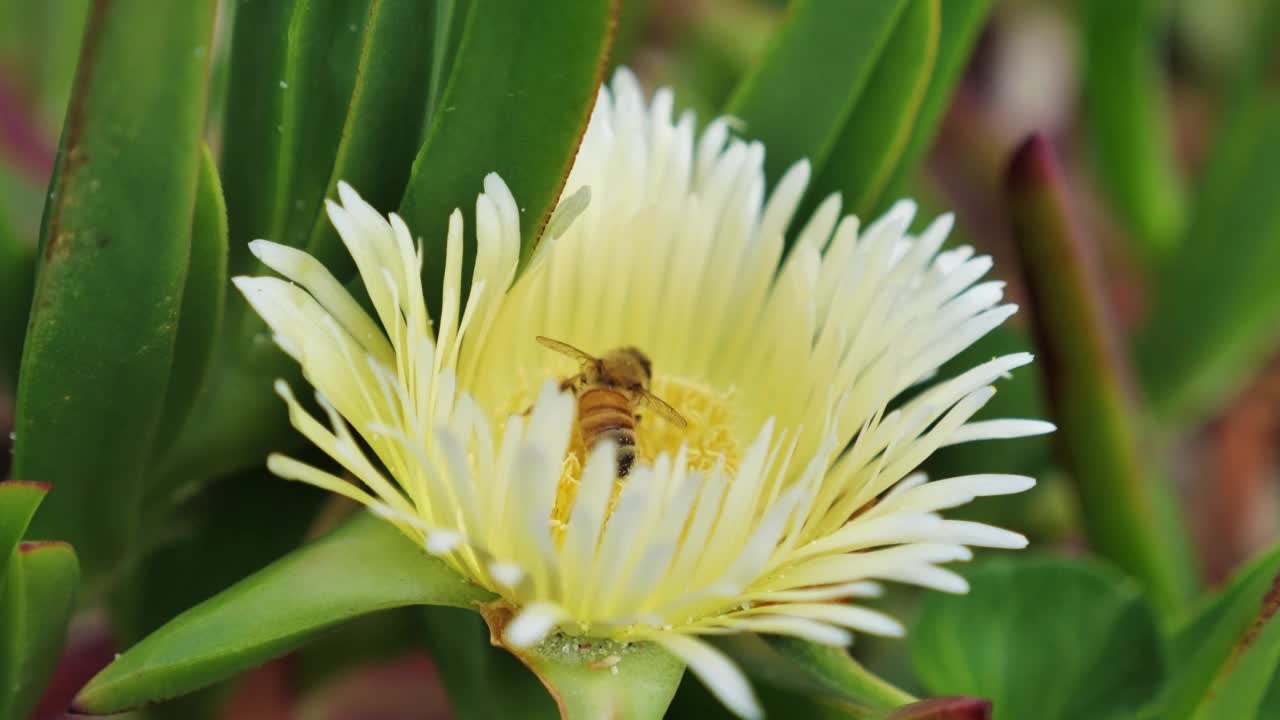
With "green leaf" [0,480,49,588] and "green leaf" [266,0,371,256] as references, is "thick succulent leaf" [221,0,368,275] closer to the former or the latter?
"green leaf" [266,0,371,256]

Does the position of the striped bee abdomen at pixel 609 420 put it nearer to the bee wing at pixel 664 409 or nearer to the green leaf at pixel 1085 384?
the bee wing at pixel 664 409

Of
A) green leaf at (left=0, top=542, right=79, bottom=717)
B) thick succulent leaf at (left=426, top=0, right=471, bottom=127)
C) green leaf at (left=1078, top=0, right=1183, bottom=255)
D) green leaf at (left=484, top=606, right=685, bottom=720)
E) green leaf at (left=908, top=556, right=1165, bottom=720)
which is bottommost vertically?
green leaf at (left=0, top=542, right=79, bottom=717)

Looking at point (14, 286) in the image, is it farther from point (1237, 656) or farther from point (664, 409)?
point (1237, 656)

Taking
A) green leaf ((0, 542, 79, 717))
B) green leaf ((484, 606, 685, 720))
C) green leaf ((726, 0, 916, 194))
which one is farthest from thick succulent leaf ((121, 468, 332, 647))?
green leaf ((726, 0, 916, 194))

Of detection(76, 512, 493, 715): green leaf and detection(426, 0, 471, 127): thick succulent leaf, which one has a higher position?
detection(426, 0, 471, 127): thick succulent leaf

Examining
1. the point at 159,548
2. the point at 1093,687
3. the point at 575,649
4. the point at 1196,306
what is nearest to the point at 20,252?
the point at 159,548

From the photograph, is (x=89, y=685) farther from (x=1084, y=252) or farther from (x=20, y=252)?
(x=1084, y=252)
